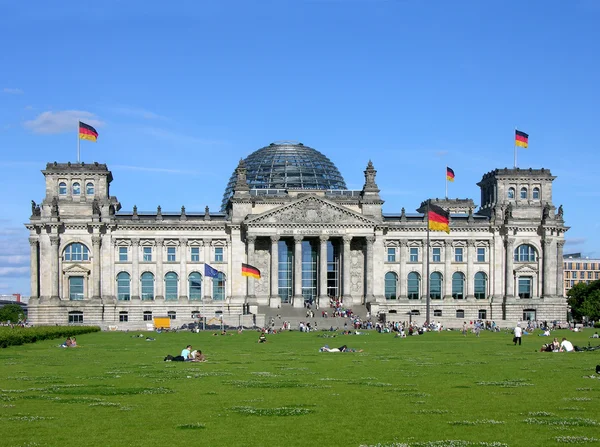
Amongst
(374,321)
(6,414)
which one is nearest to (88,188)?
(374,321)

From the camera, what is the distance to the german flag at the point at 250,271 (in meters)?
118

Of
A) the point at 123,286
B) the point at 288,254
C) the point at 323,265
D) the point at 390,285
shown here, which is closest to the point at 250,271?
the point at 323,265

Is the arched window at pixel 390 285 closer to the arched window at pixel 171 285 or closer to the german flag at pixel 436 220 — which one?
the german flag at pixel 436 220

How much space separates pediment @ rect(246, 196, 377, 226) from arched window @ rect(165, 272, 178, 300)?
14021mm

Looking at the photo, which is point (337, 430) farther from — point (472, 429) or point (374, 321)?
point (374, 321)

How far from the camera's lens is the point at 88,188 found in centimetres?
13100

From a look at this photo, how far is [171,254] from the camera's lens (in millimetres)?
131625

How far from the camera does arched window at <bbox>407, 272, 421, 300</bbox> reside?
135 m

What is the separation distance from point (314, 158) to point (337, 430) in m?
125

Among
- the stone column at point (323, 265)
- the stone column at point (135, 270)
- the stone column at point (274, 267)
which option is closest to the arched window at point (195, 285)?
the stone column at point (135, 270)

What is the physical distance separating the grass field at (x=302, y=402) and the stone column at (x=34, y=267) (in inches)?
3129

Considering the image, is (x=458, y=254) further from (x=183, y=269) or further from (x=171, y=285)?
(x=171, y=285)

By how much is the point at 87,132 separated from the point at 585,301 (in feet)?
266

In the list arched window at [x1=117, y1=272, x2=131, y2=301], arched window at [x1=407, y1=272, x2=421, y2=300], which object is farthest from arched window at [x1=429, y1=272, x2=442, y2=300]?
arched window at [x1=117, y1=272, x2=131, y2=301]
